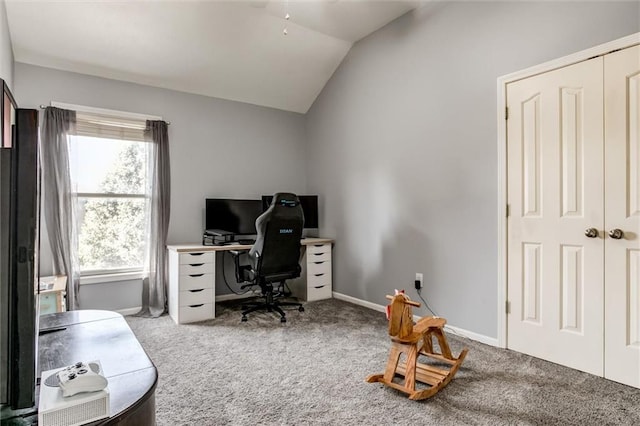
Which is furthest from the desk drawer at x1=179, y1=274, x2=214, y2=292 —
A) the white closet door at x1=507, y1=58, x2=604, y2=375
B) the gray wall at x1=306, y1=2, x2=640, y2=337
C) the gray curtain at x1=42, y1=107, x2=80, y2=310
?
the white closet door at x1=507, y1=58, x2=604, y2=375

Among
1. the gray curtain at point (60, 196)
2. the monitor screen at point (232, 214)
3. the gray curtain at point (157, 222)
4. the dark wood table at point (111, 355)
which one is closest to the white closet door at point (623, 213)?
the dark wood table at point (111, 355)

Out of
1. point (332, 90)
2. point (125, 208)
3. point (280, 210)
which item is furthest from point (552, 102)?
point (125, 208)

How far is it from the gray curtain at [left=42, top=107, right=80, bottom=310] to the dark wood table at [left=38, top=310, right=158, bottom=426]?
2012 mm

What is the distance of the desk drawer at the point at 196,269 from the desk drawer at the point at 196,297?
0.18m

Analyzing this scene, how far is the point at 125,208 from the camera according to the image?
3.82 m

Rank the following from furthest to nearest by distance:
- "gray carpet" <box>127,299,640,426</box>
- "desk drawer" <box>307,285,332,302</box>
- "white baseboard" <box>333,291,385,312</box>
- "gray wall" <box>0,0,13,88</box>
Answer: "desk drawer" <box>307,285,332,302</box> → "white baseboard" <box>333,291,385,312</box> → "gray wall" <box>0,0,13,88</box> → "gray carpet" <box>127,299,640,426</box>

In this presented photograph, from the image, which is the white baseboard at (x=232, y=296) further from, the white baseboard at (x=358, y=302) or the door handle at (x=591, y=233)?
the door handle at (x=591, y=233)

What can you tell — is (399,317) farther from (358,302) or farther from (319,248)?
(319,248)

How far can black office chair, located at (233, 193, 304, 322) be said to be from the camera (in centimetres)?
340

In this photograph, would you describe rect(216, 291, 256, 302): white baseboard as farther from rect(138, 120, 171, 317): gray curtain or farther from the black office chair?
the black office chair

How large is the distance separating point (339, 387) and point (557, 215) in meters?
1.89

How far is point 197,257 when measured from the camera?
3588 millimetres

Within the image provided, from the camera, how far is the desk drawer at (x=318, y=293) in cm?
427

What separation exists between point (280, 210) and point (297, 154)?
1.82m
